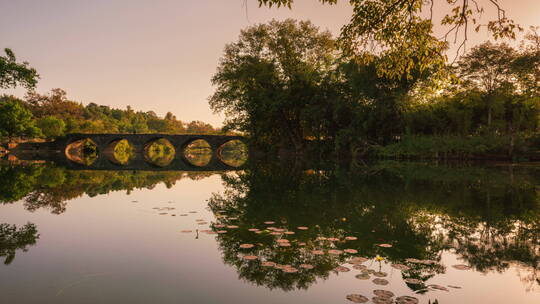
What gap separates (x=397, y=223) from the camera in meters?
6.64

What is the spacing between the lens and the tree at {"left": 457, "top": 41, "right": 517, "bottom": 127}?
1305 inches

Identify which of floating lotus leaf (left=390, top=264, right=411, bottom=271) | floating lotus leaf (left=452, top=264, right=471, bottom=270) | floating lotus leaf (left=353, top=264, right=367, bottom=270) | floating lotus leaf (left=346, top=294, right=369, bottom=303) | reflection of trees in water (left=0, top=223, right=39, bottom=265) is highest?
floating lotus leaf (left=390, top=264, right=411, bottom=271)

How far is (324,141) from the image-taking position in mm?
38344

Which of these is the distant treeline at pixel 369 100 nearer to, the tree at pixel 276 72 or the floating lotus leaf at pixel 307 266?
the tree at pixel 276 72

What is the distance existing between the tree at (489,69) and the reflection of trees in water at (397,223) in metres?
25.5

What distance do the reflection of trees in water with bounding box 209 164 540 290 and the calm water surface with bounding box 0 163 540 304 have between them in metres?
0.03

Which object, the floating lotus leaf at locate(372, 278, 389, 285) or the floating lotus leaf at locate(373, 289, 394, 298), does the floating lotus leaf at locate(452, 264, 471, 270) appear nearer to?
the floating lotus leaf at locate(372, 278, 389, 285)

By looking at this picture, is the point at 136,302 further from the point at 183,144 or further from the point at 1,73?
the point at 183,144

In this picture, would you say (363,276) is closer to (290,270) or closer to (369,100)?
(290,270)

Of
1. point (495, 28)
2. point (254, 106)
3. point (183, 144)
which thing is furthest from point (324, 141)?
point (495, 28)

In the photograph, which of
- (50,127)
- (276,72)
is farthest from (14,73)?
(50,127)

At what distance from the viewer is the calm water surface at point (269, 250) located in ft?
11.7

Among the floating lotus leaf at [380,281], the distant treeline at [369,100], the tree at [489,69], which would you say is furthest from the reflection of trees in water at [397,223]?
the tree at [489,69]

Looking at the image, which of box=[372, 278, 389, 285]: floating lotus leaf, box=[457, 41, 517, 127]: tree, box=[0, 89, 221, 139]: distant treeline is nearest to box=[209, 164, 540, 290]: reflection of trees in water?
box=[372, 278, 389, 285]: floating lotus leaf
